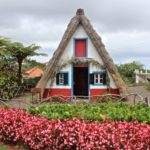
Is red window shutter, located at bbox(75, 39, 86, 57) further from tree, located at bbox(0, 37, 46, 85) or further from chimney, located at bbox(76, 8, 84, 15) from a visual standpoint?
tree, located at bbox(0, 37, 46, 85)

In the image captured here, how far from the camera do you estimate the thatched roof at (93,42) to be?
89.4 ft

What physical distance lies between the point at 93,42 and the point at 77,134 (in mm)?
18357

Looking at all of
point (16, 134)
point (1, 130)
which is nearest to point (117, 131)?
point (16, 134)

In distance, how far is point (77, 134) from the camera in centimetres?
946

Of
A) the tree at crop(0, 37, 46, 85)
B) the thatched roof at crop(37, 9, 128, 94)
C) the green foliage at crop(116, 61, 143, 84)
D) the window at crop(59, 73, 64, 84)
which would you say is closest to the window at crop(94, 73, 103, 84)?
the thatched roof at crop(37, 9, 128, 94)

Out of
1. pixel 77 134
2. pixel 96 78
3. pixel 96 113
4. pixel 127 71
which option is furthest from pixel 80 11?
pixel 127 71

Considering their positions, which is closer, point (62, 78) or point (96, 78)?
point (96, 78)

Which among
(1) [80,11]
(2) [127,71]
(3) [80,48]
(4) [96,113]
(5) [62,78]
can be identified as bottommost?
(4) [96,113]

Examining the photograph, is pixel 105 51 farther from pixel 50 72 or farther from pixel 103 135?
pixel 103 135

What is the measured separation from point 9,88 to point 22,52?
4.28 meters

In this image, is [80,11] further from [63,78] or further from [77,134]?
[77,134]

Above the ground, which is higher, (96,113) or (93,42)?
(93,42)

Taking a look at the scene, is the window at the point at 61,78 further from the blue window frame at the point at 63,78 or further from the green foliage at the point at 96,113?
the green foliage at the point at 96,113

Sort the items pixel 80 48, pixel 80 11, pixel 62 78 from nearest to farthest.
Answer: pixel 80 48
pixel 80 11
pixel 62 78
